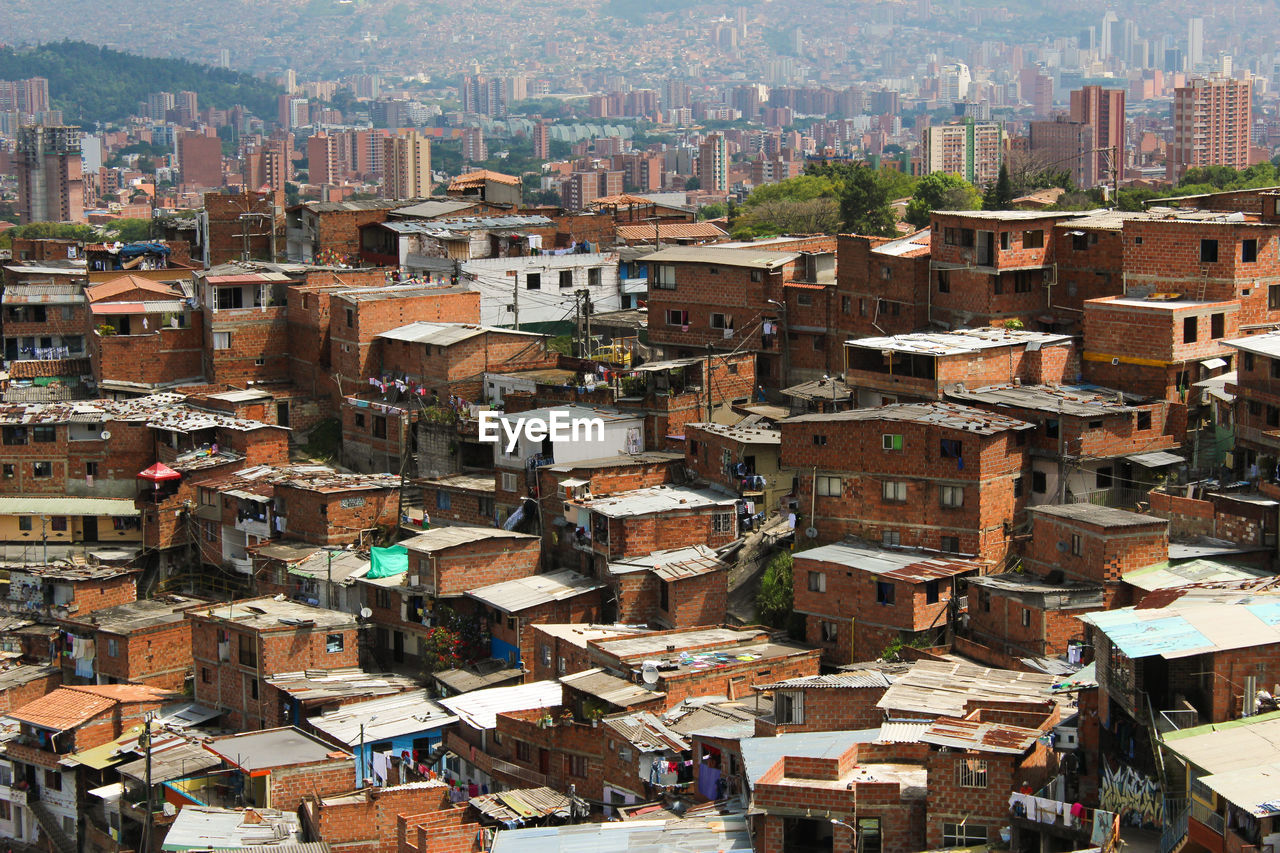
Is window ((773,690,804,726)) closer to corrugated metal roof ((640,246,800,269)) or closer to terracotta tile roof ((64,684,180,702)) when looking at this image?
terracotta tile roof ((64,684,180,702))

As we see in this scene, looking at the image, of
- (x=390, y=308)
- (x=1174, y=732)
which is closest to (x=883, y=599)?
(x=1174, y=732)

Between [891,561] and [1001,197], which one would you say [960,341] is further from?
[1001,197]

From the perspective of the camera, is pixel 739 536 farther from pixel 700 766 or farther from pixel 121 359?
pixel 121 359

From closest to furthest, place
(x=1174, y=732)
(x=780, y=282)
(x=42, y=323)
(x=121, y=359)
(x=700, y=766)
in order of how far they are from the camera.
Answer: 1. (x=1174, y=732)
2. (x=700, y=766)
3. (x=780, y=282)
4. (x=121, y=359)
5. (x=42, y=323)

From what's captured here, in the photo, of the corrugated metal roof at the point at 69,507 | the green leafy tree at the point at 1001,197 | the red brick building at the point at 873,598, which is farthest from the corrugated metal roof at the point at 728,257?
the green leafy tree at the point at 1001,197

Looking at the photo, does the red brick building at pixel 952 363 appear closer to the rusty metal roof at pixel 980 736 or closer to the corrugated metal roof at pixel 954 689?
the corrugated metal roof at pixel 954 689
